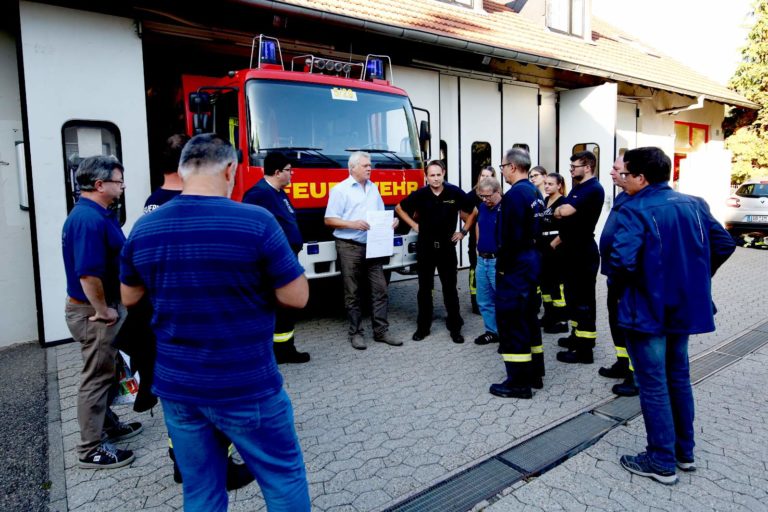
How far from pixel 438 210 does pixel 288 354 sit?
2131 millimetres

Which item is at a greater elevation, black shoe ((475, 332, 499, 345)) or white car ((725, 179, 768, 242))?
white car ((725, 179, 768, 242))

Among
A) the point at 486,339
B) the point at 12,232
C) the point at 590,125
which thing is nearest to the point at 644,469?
the point at 486,339

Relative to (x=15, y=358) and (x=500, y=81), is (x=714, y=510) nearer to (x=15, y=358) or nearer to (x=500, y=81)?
(x=15, y=358)

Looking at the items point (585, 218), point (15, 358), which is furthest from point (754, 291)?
point (15, 358)

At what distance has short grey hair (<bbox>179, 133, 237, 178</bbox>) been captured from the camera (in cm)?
186

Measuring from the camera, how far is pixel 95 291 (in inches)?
118

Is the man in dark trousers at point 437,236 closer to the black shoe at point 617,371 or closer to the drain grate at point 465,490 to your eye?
the black shoe at point 617,371

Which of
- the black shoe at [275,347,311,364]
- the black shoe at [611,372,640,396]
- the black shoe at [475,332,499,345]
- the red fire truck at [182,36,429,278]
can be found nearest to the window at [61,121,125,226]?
the red fire truck at [182,36,429,278]

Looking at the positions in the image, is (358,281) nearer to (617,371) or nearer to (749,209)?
(617,371)

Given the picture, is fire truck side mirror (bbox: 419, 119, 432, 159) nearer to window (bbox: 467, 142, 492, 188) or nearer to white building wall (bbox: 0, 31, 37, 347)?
window (bbox: 467, 142, 492, 188)

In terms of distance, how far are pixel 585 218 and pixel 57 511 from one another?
4.55 m

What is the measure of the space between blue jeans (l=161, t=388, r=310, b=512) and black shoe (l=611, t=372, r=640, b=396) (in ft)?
10.1

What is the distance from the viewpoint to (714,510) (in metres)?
2.71

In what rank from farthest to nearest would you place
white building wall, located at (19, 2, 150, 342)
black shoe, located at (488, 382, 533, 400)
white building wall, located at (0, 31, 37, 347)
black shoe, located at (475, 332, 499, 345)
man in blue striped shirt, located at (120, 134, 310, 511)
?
white building wall, located at (0, 31, 37, 347), black shoe, located at (475, 332, 499, 345), white building wall, located at (19, 2, 150, 342), black shoe, located at (488, 382, 533, 400), man in blue striped shirt, located at (120, 134, 310, 511)
